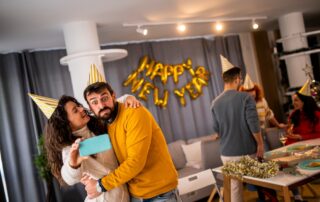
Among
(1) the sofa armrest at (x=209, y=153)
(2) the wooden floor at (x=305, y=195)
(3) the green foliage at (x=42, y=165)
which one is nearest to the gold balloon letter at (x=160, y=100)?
(1) the sofa armrest at (x=209, y=153)

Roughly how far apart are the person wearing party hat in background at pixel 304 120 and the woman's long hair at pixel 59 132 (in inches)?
90.7

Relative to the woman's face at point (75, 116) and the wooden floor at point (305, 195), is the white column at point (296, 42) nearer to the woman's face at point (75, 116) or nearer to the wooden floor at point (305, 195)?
the wooden floor at point (305, 195)

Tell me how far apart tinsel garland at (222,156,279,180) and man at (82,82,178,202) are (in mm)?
654

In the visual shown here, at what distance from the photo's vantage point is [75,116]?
5.98 ft

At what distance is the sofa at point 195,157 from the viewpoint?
3892 millimetres

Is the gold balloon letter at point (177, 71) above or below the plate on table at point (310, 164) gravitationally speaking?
above

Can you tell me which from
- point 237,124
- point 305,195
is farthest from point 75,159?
point 305,195

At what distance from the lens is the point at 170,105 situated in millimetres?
4988

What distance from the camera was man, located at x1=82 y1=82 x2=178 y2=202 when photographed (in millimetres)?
1642

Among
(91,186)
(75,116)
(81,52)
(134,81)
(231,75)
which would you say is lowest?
(91,186)

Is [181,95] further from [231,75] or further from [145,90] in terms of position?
[231,75]

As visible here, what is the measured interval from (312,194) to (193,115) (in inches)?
86.9

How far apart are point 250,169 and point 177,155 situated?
224 centimetres

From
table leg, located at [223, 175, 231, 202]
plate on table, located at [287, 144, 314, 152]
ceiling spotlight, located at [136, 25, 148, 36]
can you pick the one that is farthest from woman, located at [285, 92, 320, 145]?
ceiling spotlight, located at [136, 25, 148, 36]
